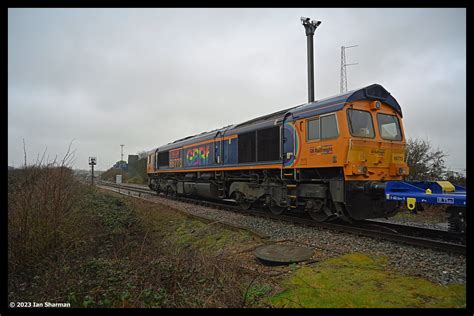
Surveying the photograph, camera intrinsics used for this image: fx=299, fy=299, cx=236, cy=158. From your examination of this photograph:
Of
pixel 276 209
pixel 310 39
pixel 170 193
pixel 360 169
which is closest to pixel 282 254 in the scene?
pixel 360 169

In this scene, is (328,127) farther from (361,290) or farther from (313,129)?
(361,290)

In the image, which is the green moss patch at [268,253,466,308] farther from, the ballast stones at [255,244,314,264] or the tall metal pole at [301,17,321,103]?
the tall metal pole at [301,17,321,103]

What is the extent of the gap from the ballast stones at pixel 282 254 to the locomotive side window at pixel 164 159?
14.3 m

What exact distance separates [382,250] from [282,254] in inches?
78.5

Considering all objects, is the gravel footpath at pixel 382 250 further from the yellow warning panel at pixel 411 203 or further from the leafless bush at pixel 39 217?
the leafless bush at pixel 39 217

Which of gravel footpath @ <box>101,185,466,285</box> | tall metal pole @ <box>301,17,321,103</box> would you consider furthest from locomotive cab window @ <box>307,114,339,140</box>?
tall metal pole @ <box>301,17,321,103</box>

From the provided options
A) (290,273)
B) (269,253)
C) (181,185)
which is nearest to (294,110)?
(269,253)

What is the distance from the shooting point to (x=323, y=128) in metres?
8.20

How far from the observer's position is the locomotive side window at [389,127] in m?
8.14

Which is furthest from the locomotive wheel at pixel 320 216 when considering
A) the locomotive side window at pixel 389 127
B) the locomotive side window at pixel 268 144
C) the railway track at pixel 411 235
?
the locomotive side window at pixel 389 127
